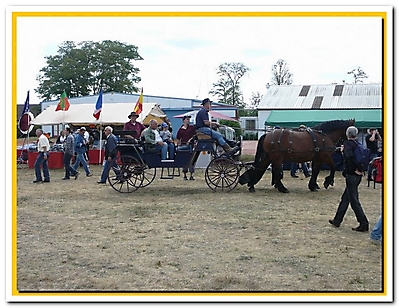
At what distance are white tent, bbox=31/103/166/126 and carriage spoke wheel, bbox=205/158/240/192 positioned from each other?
A: 401 inches

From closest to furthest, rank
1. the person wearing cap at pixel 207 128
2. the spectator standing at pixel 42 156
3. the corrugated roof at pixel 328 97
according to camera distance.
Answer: the person wearing cap at pixel 207 128
the spectator standing at pixel 42 156
the corrugated roof at pixel 328 97

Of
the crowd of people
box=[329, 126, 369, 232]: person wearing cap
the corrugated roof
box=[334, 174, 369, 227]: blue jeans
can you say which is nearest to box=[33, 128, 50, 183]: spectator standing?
the crowd of people

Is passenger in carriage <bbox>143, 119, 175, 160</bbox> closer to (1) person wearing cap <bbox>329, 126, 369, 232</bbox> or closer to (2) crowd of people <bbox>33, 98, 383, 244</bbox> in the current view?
(2) crowd of people <bbox>33, 98, 383, 244</bbox>

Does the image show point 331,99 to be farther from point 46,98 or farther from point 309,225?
point 46,98

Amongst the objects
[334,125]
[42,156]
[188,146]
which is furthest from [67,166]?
[334,125]

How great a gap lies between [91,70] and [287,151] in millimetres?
31455

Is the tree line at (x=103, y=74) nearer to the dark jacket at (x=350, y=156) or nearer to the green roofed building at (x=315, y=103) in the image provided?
the green roofed building at (x=315, y=103)

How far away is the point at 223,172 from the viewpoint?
11.2 meters

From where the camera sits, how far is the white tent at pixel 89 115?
21344mm

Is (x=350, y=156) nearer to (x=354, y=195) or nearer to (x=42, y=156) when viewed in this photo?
(x=354, y=195)

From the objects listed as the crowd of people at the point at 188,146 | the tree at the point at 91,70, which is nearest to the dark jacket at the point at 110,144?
the crowd of people at the point at 188,146

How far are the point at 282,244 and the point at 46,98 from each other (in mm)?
33975

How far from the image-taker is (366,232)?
24.2ft

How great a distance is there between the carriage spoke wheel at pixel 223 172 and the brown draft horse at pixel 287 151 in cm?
20
